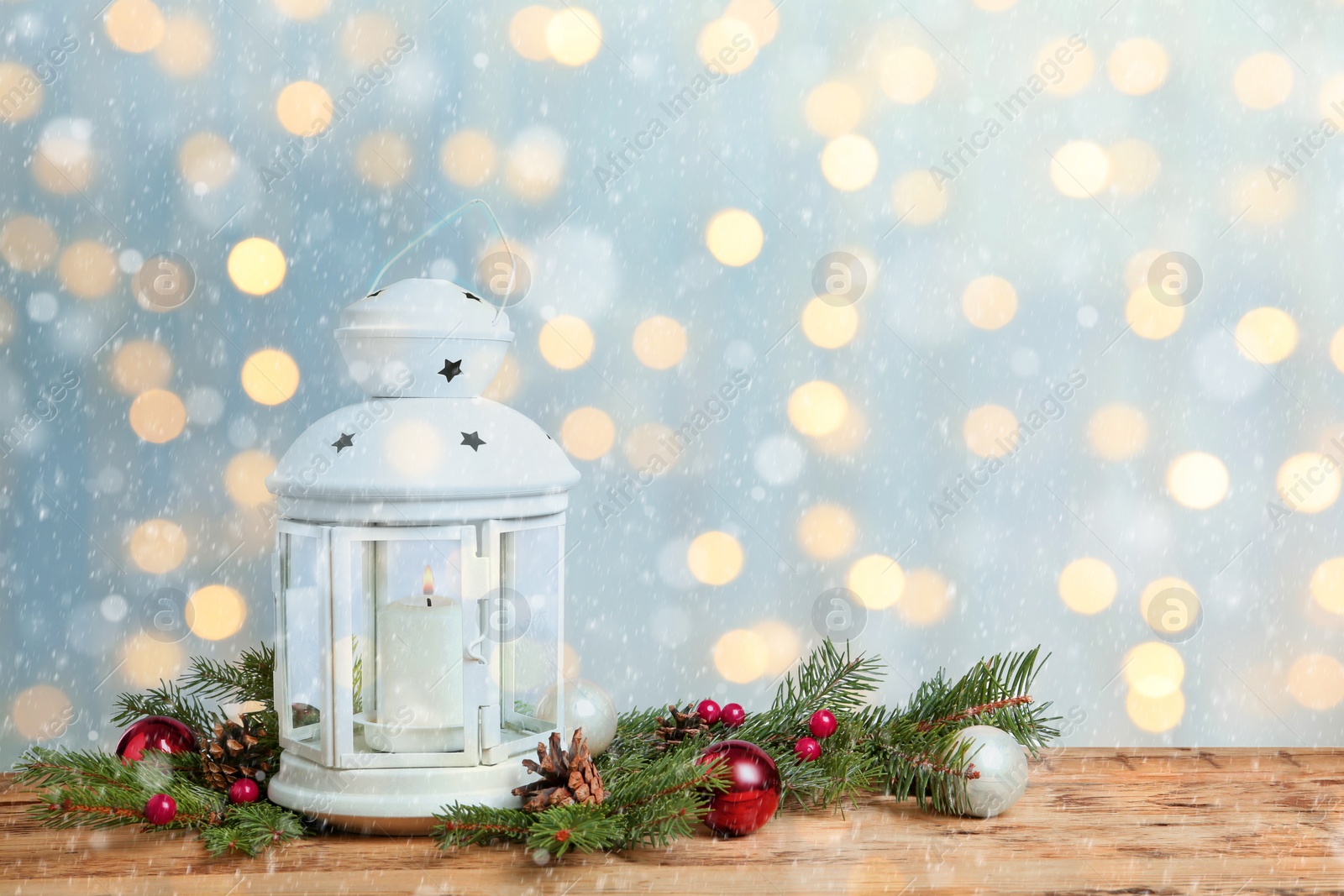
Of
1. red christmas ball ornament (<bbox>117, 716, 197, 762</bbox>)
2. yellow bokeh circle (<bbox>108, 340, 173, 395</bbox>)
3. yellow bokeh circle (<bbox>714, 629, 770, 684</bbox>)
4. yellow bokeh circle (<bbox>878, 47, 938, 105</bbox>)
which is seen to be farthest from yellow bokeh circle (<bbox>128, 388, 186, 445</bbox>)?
yellow bokeh circle (<bbox>878, 47, 938, 105</bbox>)

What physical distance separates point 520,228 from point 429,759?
0.65 m

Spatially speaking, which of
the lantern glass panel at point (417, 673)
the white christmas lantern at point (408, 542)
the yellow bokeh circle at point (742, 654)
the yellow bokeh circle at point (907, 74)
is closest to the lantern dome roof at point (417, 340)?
the white christmas lantern at point (408, 542)

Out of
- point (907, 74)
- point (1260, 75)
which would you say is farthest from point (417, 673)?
point (1260, 75)

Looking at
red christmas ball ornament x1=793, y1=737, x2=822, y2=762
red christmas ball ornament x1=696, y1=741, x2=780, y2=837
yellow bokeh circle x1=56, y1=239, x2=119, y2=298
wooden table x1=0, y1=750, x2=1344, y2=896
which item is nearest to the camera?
wooden table x1=0, y1=750, x2=1344, y2=896

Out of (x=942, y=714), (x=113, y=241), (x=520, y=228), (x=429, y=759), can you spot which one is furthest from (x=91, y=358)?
(x=942, y=714)

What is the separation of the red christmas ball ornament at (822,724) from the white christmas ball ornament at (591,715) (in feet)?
0.67

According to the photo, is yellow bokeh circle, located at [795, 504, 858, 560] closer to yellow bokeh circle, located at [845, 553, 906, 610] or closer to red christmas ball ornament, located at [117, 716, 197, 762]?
yellow bokeh circle, located at [845, 553, 906, 610]

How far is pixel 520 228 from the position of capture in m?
1.34

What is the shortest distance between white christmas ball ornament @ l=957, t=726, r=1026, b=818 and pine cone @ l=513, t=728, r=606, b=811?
34 cm

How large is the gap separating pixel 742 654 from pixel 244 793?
60cm

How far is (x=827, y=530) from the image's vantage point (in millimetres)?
1371

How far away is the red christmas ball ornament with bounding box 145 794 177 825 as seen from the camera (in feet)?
3.10

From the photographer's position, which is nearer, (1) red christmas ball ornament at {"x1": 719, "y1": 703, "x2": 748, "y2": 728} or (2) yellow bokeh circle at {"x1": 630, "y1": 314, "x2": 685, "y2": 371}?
(1) red christmas ball ornament at {"x1": 719, "y1": 703, "x2": 748, "y2": 728}

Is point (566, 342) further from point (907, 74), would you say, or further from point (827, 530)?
point (907, 74)
